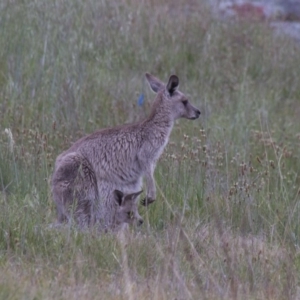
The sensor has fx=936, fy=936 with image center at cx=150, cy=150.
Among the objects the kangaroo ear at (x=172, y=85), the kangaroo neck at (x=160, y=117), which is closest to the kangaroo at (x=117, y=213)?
→ the kangaroo neck at (x=160, y=117)

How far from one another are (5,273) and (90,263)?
69 cm

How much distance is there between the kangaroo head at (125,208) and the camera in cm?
705

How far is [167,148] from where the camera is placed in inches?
340

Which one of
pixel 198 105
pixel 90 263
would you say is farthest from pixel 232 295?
pixel 198 105

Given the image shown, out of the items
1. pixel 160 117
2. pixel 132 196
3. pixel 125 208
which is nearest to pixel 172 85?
pixel 160 117

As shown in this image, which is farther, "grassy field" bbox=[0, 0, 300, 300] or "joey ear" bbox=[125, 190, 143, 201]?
"joey ear" bbox=[125, 190, 143, 201]

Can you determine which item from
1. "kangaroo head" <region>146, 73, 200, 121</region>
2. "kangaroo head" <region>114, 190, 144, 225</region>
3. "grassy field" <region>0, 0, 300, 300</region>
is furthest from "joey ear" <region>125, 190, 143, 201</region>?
"kangaroo head" <region>146, 73, 200, 121</region>

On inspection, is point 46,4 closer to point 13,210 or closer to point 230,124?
point 230,124

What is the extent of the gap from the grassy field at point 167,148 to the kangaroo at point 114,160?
22 cm

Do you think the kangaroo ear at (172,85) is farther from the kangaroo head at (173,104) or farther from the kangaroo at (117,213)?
the kangaroo at (117,213)

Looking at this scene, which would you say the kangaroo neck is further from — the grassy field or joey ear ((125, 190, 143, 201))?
joey ear ((125, 190, 143, 201))

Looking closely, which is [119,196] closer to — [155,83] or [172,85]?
[172,85]

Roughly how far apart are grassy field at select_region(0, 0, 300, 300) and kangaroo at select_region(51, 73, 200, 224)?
217 mm

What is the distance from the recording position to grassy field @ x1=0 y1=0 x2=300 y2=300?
5438mm
